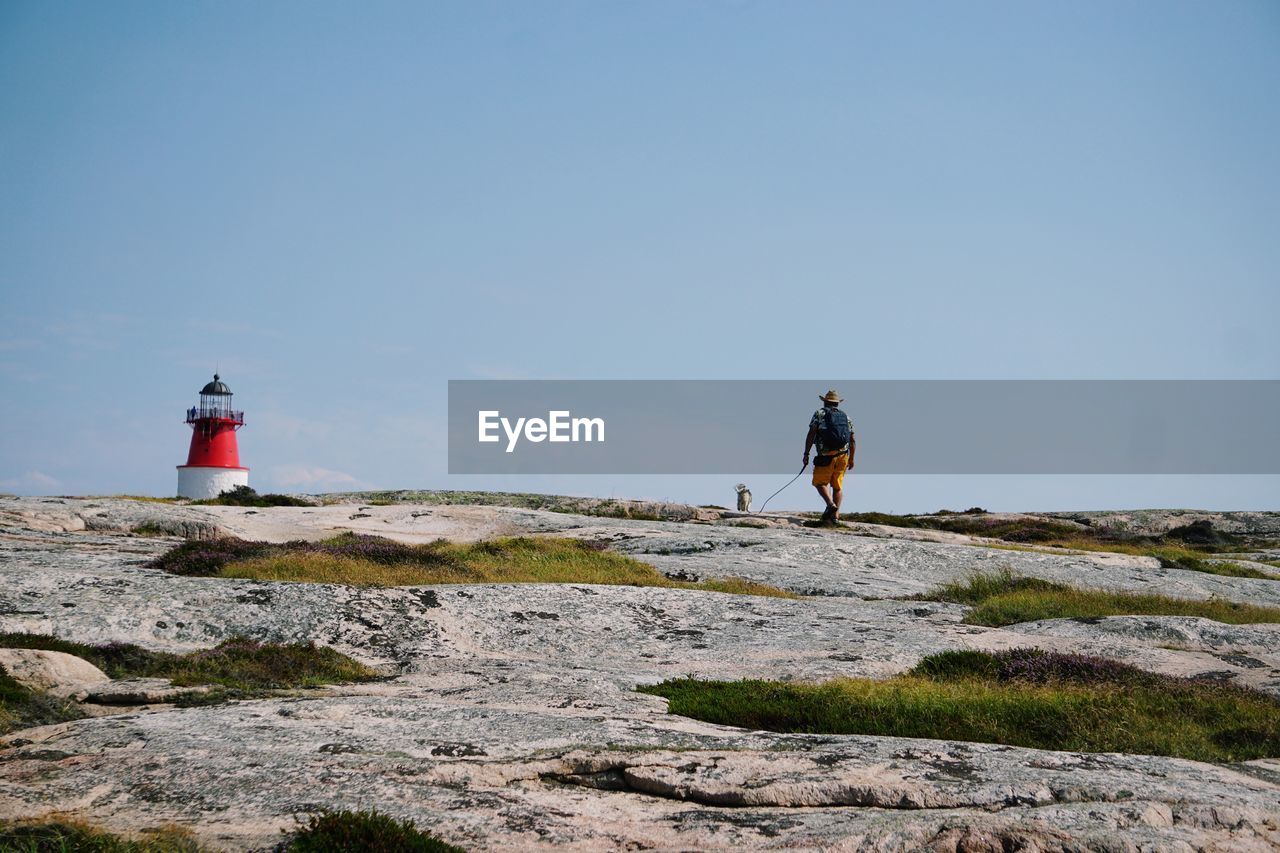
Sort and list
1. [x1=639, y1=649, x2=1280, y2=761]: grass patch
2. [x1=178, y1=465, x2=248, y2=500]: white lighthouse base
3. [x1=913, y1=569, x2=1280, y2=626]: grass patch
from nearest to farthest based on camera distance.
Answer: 1. [x1=639, y1=649, x2=1280, y2=761]: grass patch
2. [x1=913, y1=569, x2=1280, y2=626]: grass patch
3. [x1=178, y1=465, x2=248, y2=500]: white lighthouse base

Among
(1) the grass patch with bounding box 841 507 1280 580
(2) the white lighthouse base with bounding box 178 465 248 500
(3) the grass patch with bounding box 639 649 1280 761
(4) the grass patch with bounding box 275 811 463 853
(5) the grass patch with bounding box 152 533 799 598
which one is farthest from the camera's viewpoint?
(2) the white lighthouse base with bounding box 178 465 248 500

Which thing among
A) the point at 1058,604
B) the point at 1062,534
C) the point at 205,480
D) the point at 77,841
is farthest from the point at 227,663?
the point at 205,480

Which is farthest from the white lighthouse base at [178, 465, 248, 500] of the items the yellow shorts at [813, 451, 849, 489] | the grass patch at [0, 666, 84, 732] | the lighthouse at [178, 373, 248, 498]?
the grass patch at [0, 666, 84, 732]

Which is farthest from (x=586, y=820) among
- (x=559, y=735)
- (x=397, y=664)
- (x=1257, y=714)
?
(x=1257, y=714)

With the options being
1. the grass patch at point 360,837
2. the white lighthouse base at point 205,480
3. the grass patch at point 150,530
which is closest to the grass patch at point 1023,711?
the grass patch at point 360,837

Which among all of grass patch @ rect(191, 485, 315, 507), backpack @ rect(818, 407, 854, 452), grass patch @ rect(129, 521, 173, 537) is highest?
backpack @ rect(818, 407, 854, 452)

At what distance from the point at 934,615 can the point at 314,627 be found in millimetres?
11476

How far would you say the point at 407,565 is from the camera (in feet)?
72.0

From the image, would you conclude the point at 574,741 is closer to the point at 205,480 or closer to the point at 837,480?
the point at 837,480

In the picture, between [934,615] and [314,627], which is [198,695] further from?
[934,615]

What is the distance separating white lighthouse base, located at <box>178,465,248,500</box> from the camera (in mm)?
66312

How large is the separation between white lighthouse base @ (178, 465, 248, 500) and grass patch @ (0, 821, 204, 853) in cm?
6254

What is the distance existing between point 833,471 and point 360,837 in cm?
2970

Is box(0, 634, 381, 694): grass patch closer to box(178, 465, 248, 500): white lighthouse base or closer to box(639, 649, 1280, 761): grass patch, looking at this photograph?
box(639, 649, 1280, 761): grass patch
